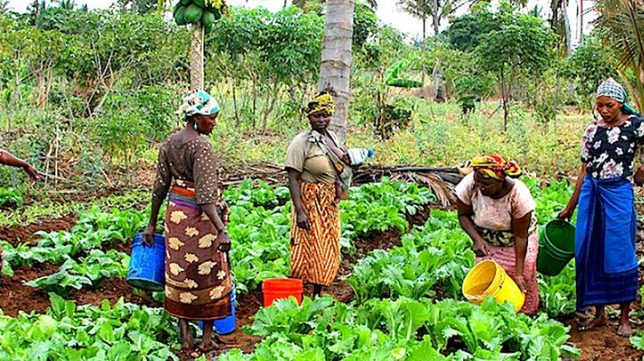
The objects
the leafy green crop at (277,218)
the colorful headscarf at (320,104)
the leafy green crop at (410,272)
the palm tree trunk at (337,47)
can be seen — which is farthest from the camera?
the palm tree trunk at (337,47)

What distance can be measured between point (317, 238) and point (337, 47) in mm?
3260

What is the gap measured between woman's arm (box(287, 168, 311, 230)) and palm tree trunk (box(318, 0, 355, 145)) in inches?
117

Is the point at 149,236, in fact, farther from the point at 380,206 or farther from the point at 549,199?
the point at 549,199

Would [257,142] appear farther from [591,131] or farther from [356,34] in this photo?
[591,131]

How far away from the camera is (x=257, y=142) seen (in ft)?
49.9

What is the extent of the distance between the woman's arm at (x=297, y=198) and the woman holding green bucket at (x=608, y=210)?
192 cm

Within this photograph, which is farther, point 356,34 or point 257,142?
point 356,34

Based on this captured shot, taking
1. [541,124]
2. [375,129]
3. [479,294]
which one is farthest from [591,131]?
[541,124]

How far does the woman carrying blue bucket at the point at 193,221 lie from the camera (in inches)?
173

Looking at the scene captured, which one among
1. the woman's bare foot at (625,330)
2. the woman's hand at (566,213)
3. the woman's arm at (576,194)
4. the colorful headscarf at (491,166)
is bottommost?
the woman's bare foot at (625,330)

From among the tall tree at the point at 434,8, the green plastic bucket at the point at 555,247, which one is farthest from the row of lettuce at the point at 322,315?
the tall tree at the point at 434,8

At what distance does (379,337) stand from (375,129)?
1181cm

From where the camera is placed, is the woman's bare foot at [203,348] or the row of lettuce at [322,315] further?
the woman's bare foot at [203,348]

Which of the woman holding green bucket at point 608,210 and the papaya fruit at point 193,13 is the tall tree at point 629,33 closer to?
the woman holding green bucket at point 608,210
